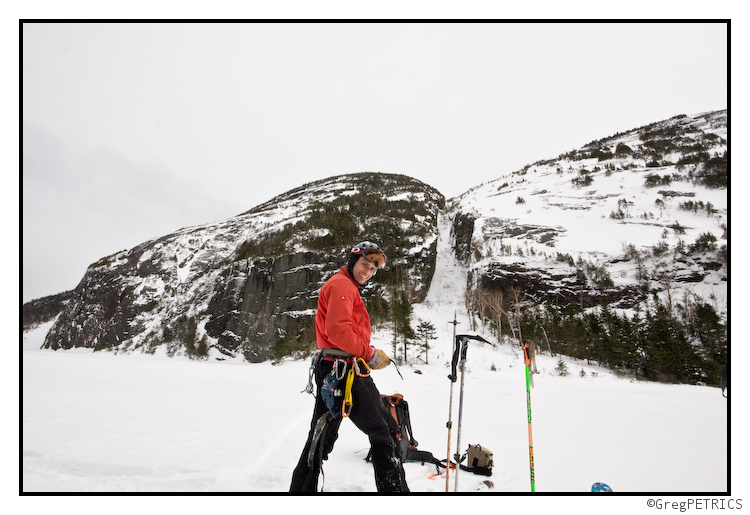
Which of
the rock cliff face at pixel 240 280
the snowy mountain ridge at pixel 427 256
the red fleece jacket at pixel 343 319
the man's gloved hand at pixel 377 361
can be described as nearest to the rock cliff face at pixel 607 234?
the snowy mountain ridge at pixel 427 256

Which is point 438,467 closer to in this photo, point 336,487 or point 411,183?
point 336,487

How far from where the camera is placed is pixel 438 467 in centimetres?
326

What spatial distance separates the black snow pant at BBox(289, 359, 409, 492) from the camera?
90.6 inches

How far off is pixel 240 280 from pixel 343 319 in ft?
130

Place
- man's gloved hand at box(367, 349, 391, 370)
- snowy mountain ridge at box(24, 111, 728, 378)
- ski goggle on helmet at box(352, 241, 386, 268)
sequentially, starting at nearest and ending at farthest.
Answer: man's gloved hand at box(367, 349, 391, 370) < ski goggle on helmet at box(352, 241, 386, 268) < snowy mountain ridge at box(24, 111, 728, 378)

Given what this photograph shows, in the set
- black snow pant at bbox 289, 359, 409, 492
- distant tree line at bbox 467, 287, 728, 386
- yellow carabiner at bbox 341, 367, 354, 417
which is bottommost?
distant tree line at bbox 467, 287, 728, 386

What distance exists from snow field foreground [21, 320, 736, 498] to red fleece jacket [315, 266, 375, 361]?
4.91 ft

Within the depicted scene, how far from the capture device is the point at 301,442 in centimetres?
412

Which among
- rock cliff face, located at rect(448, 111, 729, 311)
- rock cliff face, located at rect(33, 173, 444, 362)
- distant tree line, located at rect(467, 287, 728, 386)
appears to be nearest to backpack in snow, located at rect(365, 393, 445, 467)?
distant tree line, located at rect(467, 287, 728, 386)

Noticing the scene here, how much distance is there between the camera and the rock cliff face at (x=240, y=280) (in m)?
35.5

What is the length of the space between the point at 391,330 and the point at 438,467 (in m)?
25.5

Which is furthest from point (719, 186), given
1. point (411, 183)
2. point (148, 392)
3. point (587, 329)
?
point (148, 392)

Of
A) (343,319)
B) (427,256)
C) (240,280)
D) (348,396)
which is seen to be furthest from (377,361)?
(427,256)

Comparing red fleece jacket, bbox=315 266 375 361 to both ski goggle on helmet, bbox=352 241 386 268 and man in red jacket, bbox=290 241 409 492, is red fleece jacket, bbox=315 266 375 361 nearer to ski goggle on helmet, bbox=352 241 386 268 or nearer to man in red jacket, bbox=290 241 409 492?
man in red jacket, bbox=290 241 409 492
